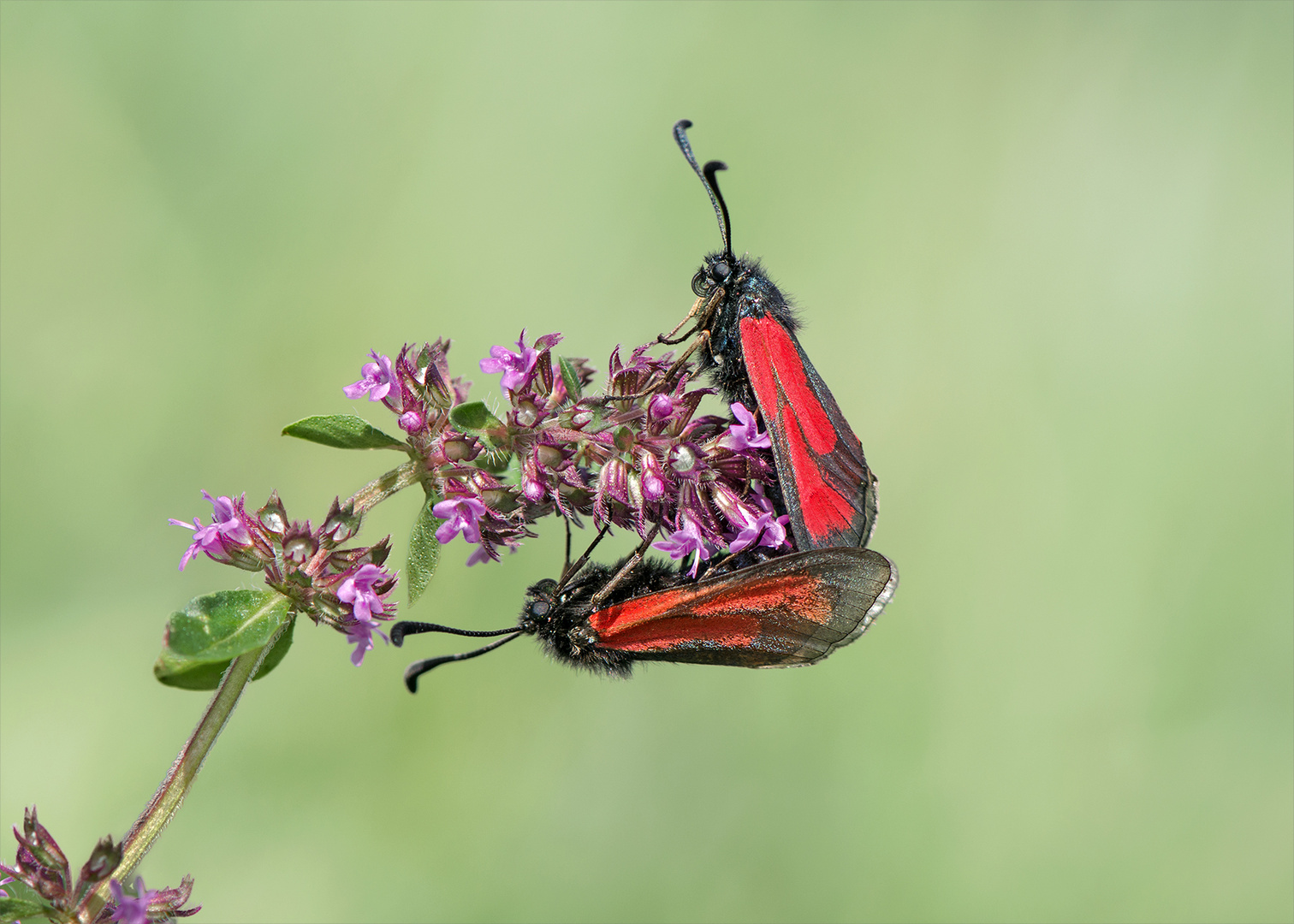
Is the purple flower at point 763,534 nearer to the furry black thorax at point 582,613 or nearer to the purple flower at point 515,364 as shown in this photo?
the furry black thorax at point 582,613

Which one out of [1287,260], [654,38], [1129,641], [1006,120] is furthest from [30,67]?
[1287,260]

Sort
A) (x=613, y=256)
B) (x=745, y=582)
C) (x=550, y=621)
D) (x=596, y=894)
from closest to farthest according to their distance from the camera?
(x=745, y=582)
(x=550, y=621)
(x=596, y=894)
(x=613, y=256)

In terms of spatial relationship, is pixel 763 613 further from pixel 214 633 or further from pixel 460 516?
pixel 214 633

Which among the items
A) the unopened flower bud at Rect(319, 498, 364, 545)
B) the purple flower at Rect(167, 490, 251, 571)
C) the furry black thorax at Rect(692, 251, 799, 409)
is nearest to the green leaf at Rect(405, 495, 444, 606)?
the unopened flower bud at Rect(319, 498, 364, 545)

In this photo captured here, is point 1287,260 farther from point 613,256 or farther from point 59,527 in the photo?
point 59,527

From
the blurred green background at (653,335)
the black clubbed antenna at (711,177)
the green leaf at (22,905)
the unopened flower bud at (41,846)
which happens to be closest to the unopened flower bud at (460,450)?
the black clubbed antenna at (711,177)

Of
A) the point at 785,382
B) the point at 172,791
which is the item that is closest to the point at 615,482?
the point at 785,382
